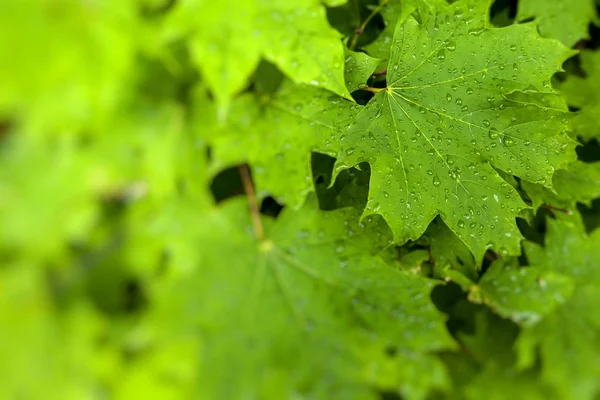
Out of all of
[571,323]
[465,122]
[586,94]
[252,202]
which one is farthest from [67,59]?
[571,323]

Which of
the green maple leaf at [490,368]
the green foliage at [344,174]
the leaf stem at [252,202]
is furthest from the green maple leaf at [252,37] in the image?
the green maple leaf at [490,368]

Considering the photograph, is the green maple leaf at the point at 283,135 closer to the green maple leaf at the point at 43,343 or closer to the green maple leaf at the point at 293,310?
the green maple leaf at the point at 293,310

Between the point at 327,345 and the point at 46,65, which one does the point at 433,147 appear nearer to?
the point at 327,345

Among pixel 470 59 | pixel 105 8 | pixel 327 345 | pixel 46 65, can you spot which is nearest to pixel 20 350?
pixel 46 65

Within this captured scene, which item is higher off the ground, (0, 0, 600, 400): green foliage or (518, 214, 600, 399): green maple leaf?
(0, 0, 600, 400): green foliage

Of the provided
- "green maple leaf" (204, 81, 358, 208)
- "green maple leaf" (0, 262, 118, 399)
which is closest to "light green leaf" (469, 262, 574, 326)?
"green maple leaf" (204, 81, 358, 208)


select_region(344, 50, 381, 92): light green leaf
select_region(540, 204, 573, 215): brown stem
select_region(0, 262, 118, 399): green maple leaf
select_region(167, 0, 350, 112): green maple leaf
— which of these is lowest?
select_region(0, 262, 118, 399): green maple leaf

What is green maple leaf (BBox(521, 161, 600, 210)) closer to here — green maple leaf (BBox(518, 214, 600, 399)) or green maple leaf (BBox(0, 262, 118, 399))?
green maple leaf (BBox(518, 214, 600, 399))
